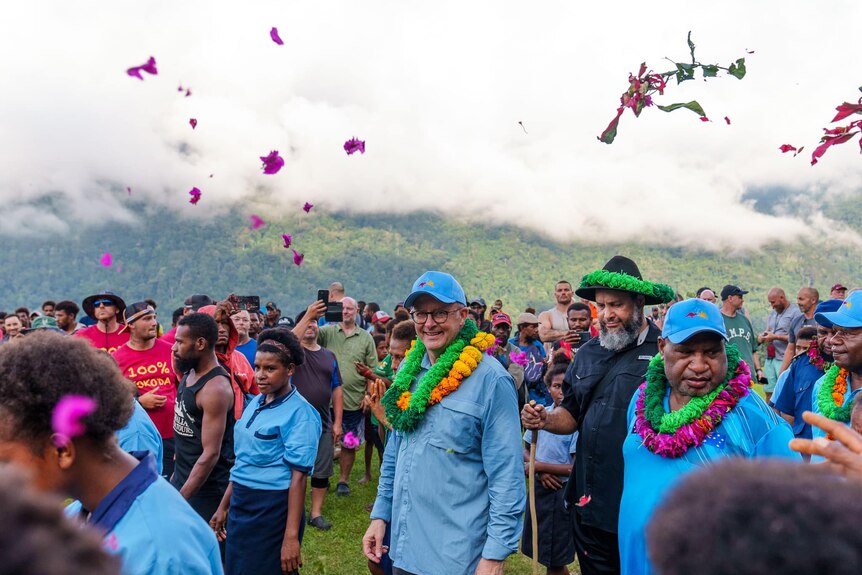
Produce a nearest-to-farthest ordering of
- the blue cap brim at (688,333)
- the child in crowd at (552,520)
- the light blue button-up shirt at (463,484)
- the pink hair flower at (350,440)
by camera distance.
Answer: the blue cap brim at (688,333) → the light blue button-up shirt at (463,484) → the child in crowd at (552,520) → the pink hair flower at (350,440)

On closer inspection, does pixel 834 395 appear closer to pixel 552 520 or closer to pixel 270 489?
pixel 552 520

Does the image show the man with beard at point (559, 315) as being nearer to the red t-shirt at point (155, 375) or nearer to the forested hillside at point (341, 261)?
the red t-shirt at point (155, 375)

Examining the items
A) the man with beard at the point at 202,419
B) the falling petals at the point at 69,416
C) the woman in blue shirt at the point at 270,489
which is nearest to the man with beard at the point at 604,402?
the woman in blue shirt at the point at 270,489

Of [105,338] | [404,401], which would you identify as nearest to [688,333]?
[404,401]

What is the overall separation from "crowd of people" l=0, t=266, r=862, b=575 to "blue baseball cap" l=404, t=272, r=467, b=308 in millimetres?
12

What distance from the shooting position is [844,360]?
13.5 ft

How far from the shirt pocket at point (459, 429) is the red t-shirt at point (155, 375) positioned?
2.85m

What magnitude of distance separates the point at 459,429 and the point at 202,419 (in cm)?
183

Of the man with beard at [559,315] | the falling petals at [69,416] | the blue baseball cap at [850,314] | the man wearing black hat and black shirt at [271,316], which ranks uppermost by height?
the blue baseball cap at [850,314]

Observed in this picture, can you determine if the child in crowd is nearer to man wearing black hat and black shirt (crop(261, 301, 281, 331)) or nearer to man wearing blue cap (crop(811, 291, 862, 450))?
man wearing blue cap (crop(811, 291, 862, 450))

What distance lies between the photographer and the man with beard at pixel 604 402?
12.2 feet

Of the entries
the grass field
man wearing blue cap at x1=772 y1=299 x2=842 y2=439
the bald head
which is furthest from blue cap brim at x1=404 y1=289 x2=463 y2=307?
the bald head

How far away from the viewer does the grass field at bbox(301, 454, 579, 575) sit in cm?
614

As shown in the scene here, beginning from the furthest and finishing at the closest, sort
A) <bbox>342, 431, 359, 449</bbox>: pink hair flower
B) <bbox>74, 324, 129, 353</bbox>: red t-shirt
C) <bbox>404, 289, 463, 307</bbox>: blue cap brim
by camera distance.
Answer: <bbox>342, 431, 359, 449</bbox>: pink hair flower
<bbox>74, 324, 129, 353</bbox>: red t-shirt
<bbox>404, 289, 463, 307</bbox>: blue cap brim
